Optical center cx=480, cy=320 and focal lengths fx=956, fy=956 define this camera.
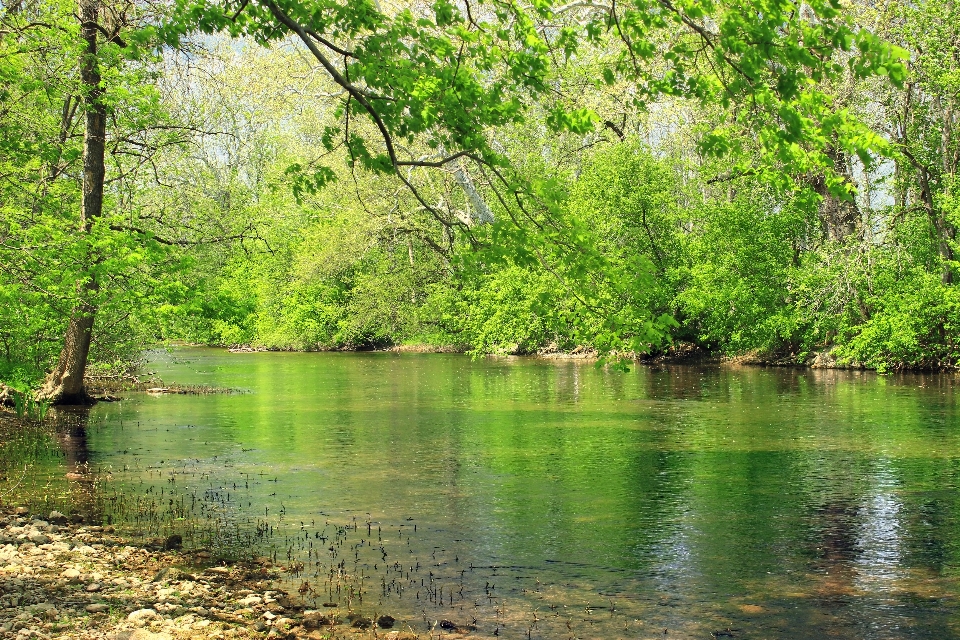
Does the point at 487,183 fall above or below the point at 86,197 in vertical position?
above

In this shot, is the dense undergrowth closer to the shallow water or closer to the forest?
the forest

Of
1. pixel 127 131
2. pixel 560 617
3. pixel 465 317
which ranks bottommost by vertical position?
pixel 560 617

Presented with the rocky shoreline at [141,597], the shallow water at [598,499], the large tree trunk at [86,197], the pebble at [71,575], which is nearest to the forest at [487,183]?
the large tree trunk at [86,197]

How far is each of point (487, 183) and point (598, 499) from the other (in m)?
12.3

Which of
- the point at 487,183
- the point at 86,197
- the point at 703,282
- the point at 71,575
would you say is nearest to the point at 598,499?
the point at 71,575

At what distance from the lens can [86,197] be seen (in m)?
20.7

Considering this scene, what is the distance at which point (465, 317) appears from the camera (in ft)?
170

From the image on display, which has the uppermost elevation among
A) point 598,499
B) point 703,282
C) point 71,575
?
point 703,282

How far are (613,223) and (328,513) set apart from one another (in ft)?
98.4

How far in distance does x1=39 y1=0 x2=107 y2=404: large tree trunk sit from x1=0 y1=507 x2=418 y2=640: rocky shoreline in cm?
651

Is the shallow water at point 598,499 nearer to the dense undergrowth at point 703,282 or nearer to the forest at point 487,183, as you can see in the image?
the forest at point 487,183

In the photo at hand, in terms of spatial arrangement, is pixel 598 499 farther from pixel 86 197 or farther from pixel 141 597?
pixel 86 197

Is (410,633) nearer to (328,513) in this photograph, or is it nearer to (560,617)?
(560,617)

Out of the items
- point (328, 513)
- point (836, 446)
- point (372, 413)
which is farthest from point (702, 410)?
point (328, 513)
